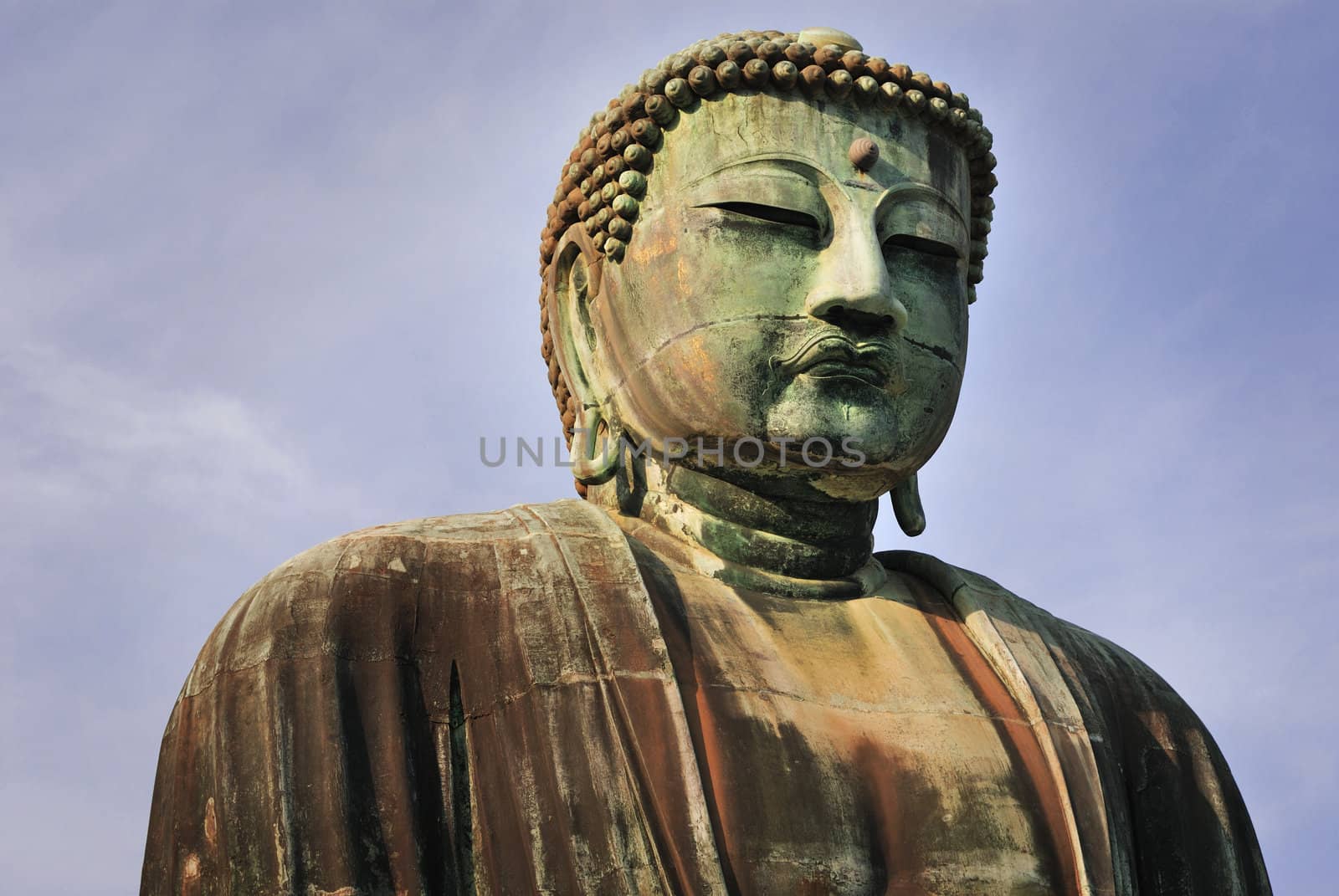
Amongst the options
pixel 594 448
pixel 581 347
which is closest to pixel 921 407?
pixel 594 448

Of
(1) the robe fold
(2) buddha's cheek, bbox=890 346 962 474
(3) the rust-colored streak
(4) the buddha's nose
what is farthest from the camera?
(2) buddha's cheek, bbox=890 346 962 474

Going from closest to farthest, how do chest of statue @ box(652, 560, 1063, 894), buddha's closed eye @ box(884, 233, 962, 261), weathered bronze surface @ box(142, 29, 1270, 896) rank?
weathered bronze surface @ box(142, 29, 1270, 896), chest of statue @ box(652, 560, 1063, 894), buddha's closed eye @ box(884, 233, 962, 261)

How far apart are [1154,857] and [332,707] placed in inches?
137

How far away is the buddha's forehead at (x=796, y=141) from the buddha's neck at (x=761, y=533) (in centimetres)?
125

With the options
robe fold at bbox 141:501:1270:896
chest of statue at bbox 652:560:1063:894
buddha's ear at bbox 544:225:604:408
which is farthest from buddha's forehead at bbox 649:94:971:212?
chest of statue at bbox 652:560:1063:894

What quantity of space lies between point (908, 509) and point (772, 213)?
5.09 feet

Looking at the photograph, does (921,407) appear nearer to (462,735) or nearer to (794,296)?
(794,296)

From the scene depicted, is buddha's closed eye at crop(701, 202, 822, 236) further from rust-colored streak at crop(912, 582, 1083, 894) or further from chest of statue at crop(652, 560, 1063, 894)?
rust-colored streak at crop(912, 582, 1083, 894)

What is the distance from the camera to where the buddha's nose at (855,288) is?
981 centimetres

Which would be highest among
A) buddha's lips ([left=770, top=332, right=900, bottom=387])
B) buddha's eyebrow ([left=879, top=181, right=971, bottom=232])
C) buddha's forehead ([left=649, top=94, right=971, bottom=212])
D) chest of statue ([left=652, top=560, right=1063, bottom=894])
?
buddha's forehead ([left=649, top=94, right=971, bottom=212])

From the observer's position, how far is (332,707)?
8.99 m

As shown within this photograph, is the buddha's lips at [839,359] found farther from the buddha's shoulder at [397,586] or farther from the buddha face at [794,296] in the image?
the buddha's shoulder at [397,586]

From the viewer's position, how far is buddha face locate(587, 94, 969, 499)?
32.4 ft

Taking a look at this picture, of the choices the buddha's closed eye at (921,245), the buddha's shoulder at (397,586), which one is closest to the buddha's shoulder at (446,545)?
the buddha's shoulder at (397,586)
